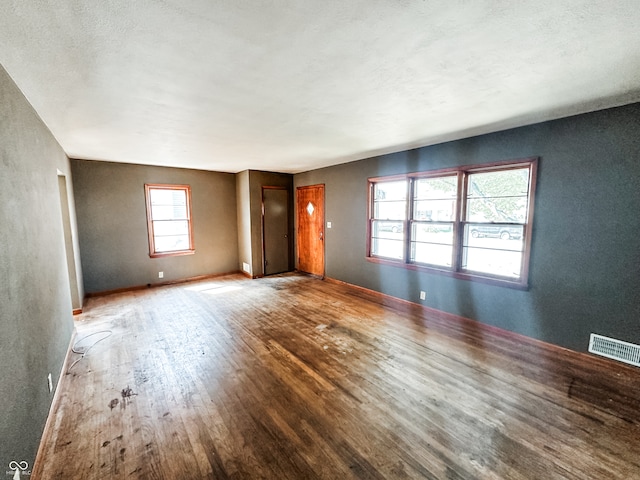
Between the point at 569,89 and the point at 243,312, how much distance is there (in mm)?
4442

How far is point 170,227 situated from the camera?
5.73 m

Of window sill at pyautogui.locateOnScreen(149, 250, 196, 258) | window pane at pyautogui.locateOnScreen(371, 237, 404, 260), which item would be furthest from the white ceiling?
window sill at pyautogui.locateOnScreen(149, 250, 196, 258)

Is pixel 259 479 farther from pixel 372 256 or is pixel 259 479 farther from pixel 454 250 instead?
pixel 372 256

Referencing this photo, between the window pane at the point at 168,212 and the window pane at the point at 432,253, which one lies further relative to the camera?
the window pane at the point at 168,212

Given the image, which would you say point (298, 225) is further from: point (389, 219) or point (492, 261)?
point (492, 261)

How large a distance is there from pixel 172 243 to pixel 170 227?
0.36 m

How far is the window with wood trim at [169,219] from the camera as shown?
17.9 feet

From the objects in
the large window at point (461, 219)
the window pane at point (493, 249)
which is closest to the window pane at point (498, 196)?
the large window at point (461, 219)

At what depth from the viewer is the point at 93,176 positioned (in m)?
4.76

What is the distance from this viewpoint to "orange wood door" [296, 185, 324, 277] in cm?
603

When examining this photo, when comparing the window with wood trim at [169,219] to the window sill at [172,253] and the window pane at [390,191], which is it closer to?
the window sill at [172,253]

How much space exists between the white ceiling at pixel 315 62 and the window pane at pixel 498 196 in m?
0.65

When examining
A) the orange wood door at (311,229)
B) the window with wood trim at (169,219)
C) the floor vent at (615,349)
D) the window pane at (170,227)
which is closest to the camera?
the floor vent at (615,349)

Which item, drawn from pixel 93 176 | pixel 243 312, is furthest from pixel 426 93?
pixel 93 176
